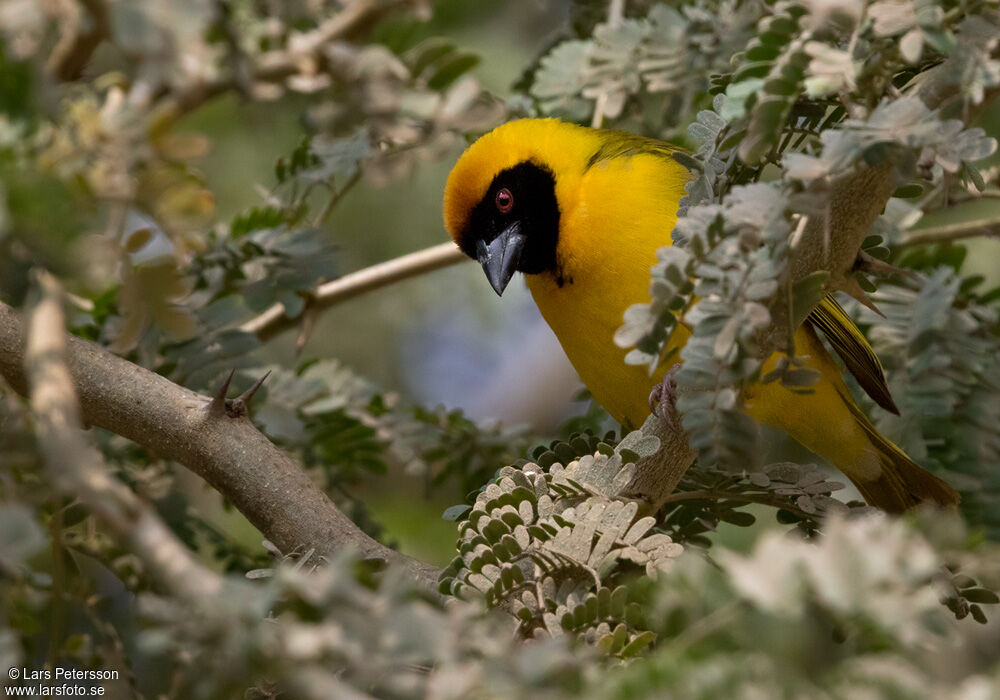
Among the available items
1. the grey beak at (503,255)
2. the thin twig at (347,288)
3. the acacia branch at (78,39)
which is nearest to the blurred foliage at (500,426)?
the acacia branch at (78,39)

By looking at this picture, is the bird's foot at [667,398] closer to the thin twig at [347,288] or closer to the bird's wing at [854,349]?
the bird's wing at [854,349]

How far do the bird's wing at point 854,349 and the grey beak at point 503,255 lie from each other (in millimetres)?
825

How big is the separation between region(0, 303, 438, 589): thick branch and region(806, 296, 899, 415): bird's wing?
112cm

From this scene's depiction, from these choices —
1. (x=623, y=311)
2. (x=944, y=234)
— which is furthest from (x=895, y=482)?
(x=623, y=311)

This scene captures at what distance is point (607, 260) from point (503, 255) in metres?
0.44

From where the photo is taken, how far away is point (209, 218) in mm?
1170

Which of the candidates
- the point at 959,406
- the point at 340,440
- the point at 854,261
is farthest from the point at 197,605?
the point at 959,406

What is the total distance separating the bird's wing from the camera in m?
2.29

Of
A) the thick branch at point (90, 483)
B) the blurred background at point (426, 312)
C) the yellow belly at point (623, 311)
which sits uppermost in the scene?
the thick branch at point (90, 483)

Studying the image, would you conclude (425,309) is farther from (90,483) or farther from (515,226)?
(90,483)

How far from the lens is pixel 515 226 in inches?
112

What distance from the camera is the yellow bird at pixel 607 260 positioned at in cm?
240

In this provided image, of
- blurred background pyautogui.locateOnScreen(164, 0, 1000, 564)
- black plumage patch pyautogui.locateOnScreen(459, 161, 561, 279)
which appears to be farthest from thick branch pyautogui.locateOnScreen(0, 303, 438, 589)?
blurred background pyautogui.locateOnScreen(164, 0, 1000, 564)

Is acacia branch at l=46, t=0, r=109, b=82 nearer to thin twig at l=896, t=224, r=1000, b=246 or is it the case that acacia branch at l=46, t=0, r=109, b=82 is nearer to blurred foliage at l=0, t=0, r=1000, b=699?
blurred foliage at l=0, t=0, r=1000, b=699
